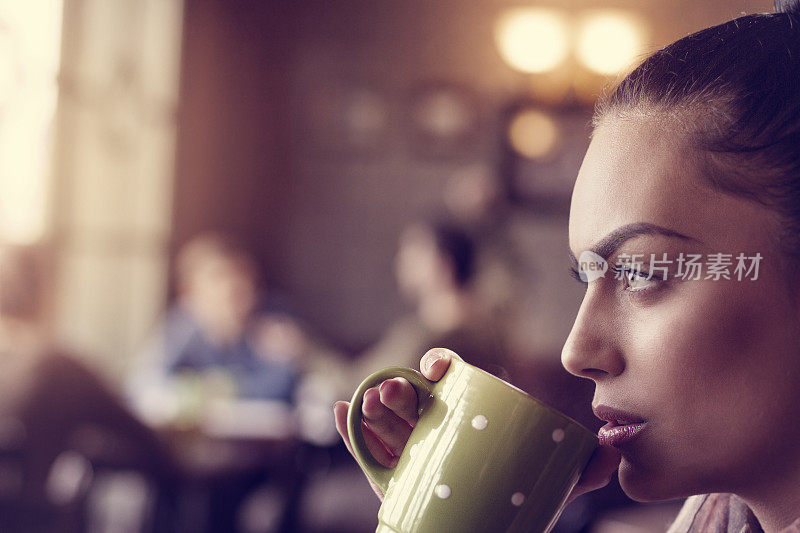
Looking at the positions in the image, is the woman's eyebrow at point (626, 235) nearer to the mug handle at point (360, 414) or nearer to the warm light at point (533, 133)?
the mug handle at point (360, 414)

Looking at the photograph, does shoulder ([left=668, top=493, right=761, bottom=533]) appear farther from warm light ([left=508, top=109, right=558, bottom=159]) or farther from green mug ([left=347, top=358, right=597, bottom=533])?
warm light ([left=508, top=109, right=558, bottom=159])

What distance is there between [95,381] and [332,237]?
2367 millimetres

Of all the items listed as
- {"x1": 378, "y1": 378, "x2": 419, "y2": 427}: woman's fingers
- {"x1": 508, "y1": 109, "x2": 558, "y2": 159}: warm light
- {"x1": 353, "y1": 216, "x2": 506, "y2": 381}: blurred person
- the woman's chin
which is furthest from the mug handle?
{"x1": 508, "y1": 109, "x2": 558, "y2": 159}: warm light

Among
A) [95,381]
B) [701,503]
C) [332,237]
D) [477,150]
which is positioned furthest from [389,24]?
[701,503]

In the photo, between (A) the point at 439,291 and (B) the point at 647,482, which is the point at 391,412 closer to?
(B) the point at 647,482

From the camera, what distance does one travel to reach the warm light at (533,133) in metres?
3.95

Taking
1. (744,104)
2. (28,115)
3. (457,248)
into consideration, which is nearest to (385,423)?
(744,104)

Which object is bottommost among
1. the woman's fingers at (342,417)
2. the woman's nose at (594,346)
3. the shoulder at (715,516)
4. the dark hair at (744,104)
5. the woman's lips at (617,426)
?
the shoulder at (715,516)

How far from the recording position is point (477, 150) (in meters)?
4.33

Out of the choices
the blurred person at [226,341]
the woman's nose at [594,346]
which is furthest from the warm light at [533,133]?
the woman's nose at [594,346]

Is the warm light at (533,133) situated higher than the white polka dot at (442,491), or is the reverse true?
the warm light at (533,133)

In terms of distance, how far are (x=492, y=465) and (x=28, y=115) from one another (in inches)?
137

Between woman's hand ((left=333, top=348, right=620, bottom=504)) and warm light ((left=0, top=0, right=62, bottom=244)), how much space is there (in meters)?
3.09

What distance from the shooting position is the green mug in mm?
382
